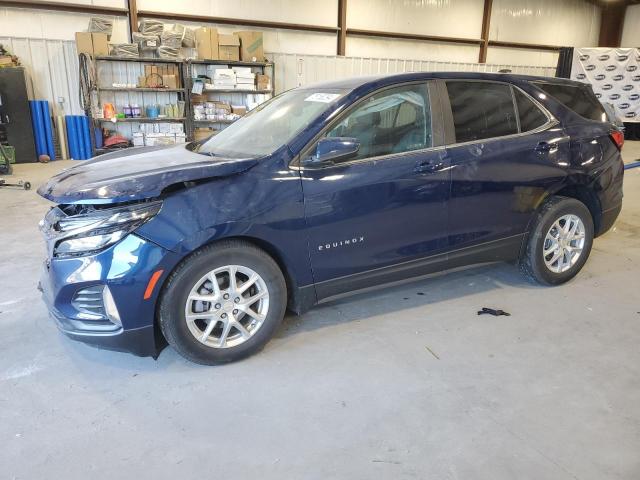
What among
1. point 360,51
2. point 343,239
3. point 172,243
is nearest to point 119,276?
point 172,243

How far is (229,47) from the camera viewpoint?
35.7 ft

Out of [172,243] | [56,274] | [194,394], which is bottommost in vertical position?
[194,394]

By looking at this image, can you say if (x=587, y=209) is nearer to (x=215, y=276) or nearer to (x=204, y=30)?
(x=215, y=276)

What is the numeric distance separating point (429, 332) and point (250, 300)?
1.13 metres

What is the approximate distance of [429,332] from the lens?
9.84 feet

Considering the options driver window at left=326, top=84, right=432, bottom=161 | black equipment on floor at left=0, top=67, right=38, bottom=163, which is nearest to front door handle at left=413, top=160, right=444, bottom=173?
driver window at left=326, top=84, right=432, bottom=161

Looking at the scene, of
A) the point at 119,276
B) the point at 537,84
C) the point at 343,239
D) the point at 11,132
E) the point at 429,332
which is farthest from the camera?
the point at 11,132

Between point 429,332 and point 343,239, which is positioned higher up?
point 343,239

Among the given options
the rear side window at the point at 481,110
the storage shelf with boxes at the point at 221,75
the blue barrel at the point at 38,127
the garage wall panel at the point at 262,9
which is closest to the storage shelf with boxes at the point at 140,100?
the storage shelf with boxes at the point at 221,75

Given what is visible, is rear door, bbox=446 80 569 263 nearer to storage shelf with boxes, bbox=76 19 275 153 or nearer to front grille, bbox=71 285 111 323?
front grille, bbox=71 285 111 323

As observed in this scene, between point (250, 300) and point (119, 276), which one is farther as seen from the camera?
point (250, 300)

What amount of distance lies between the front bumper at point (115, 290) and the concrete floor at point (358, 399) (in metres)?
0.27

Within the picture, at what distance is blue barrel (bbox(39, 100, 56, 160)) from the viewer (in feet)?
34.1

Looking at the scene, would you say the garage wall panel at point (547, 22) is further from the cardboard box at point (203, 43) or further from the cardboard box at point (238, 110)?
the cardboard box at point (203, 43)
